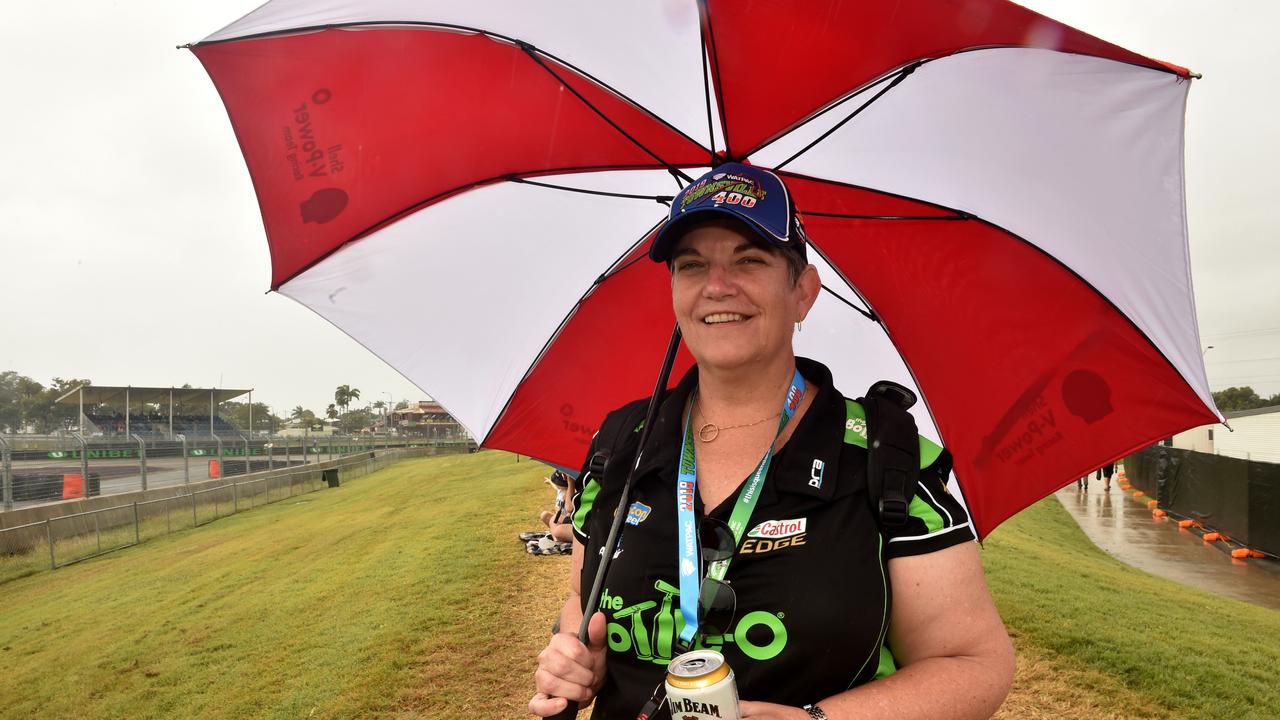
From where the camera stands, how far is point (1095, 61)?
6.35 ft

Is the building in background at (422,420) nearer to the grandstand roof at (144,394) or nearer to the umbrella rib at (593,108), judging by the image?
the grandstand roof at (144,394)

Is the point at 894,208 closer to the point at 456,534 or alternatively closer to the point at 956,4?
the point at 956,4

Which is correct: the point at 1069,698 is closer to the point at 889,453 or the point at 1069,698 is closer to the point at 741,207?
the point at 889,453

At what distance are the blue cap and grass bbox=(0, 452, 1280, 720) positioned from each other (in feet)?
17.1

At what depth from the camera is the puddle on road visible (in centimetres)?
1335

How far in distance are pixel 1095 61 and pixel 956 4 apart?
1.61 feet

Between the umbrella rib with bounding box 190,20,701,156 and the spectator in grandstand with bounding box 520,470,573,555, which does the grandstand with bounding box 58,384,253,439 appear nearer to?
the spectator in grandstand with bounding box 520,470,573,555

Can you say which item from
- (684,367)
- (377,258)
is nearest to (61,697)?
(377,258)

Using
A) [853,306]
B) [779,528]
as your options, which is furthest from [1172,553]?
[779,528]

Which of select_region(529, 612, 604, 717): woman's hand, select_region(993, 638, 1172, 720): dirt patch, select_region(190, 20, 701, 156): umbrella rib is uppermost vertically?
select_region(190, 20, 701, 156): umbrella rib

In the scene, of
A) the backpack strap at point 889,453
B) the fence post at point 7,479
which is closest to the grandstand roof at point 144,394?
the fence post at point 7,479

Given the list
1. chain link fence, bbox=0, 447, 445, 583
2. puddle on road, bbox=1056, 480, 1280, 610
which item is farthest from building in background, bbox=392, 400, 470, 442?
puddle on road, bbox=1056, 480, 1280, 610

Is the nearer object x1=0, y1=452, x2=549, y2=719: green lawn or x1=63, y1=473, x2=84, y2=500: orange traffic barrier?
x1=0, y1=452, x2=549, y2=719: green lawn

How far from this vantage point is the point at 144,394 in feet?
183
